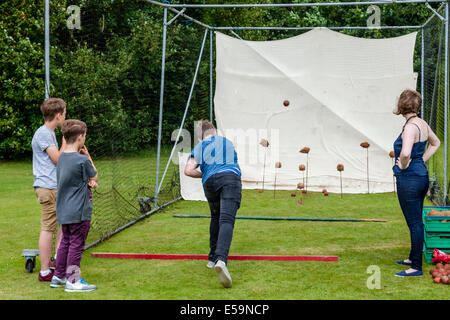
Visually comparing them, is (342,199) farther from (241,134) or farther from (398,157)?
(398,157)

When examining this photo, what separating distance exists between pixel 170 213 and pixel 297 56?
4.14m

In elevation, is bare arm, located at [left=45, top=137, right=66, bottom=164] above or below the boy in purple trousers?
above

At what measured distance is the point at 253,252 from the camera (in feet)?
19.9

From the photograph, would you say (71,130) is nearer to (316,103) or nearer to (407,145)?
(407,145)

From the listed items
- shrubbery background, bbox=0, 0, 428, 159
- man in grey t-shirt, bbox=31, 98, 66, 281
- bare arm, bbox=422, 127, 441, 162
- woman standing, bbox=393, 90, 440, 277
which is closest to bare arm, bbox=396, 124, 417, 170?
woman standing, bbox=393, 90, 440, 277

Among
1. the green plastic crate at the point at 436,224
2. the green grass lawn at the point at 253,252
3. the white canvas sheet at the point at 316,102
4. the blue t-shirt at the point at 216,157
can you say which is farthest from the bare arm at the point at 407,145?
the white canvas sheet at the point at 316,102

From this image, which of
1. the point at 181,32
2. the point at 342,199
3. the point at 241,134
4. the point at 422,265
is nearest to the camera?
the point at 422,265

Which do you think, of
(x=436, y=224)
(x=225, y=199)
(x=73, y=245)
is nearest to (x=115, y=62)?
(x=225, y=199)

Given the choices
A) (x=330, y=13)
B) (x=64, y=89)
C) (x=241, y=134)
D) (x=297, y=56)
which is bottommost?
(x=241, y=134)

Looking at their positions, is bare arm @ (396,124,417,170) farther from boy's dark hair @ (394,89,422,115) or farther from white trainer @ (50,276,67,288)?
white trainer @ (50,276,67,288)

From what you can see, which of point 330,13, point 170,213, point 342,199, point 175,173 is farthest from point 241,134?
point 330,13

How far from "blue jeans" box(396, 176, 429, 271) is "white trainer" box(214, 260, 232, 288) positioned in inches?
63.0

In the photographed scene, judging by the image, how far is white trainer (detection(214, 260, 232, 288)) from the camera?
181 inches

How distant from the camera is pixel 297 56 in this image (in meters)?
10.9
